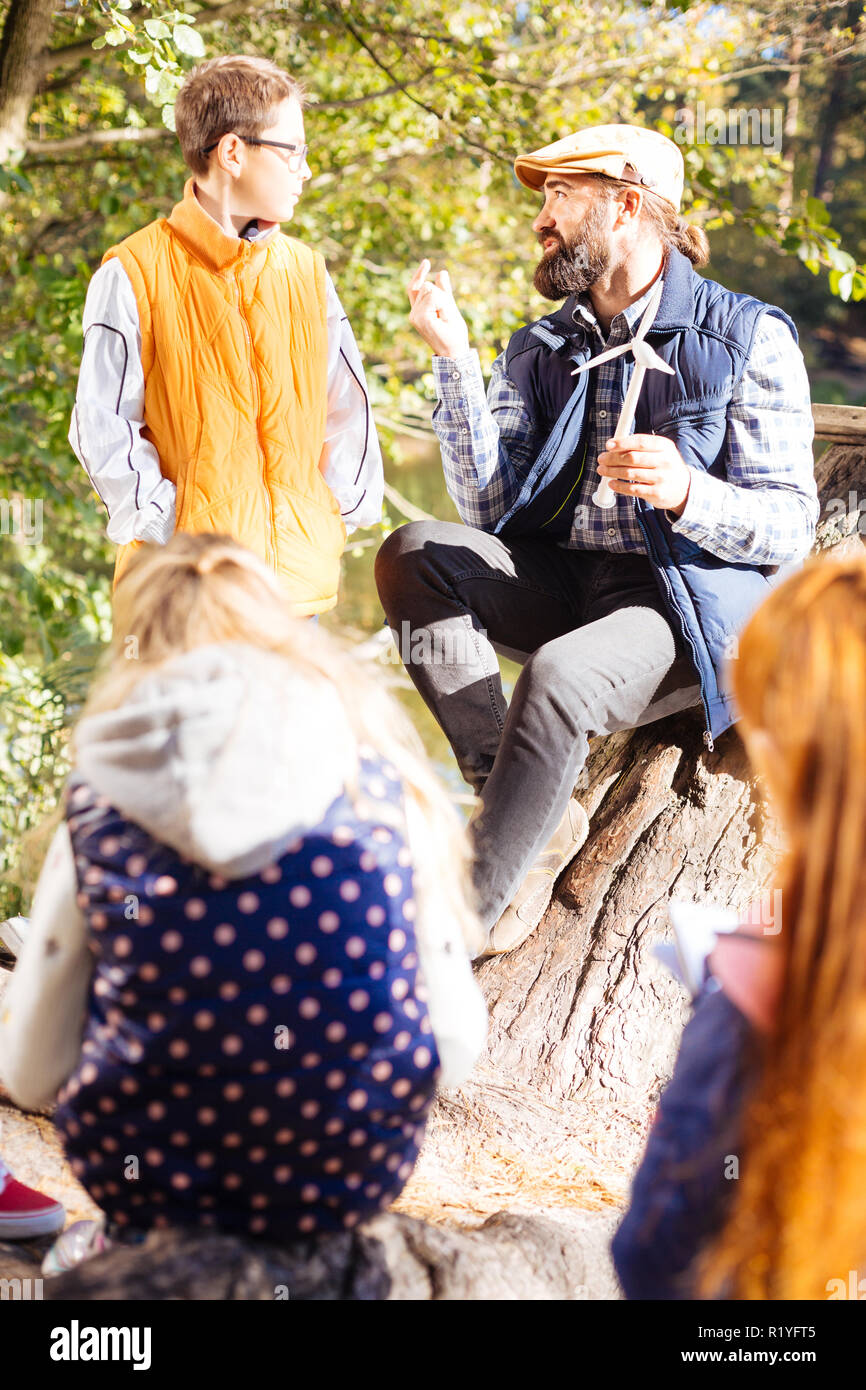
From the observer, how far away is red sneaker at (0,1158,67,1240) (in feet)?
5.21

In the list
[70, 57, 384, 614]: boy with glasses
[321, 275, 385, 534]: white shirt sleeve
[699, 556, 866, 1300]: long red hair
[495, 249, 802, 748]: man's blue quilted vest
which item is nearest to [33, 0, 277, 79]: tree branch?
[70, 57, 384, 614]: boy with glasses

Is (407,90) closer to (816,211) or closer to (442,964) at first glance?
(816,211)

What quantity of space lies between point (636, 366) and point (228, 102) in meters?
0.95

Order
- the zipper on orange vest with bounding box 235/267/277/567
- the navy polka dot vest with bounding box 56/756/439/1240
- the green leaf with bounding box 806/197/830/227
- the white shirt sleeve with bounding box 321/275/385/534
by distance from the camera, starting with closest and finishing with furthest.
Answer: the navy polka dot vest with bounding box 56/756/439/1240 < the zipper on orange vest with bounding box 235/267/277/567 < the white shirt sleeve with bounding box 321/275/385/534 < the green leaf with bounding box 806/197/830/227

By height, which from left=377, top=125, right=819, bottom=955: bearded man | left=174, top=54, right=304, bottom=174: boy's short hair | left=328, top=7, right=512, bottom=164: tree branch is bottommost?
left=377, top=125, right=819, bottom=955: bearded man

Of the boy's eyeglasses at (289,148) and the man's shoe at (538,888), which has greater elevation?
the boy's eyeglasses at (289,148)

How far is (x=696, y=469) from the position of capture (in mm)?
2311

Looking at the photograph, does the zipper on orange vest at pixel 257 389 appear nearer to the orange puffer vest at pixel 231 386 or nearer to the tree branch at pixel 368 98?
the orange puffer vest at pixel 231 386

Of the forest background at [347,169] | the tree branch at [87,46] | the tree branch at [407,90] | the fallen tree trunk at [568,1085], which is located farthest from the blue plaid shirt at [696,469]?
→ the tree branch at [87,46]

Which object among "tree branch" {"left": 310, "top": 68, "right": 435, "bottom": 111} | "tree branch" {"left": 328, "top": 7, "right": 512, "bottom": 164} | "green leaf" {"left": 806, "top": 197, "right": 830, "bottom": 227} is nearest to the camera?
"green leaf" {"left": 806, "top": 197, "right": 830, "bottom": 227}

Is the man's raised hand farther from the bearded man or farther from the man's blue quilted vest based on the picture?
the man's blue quilted vest

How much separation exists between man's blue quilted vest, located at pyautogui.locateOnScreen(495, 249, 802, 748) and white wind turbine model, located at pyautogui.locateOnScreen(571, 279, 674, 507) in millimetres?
22

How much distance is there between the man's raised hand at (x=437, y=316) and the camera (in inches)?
92.4

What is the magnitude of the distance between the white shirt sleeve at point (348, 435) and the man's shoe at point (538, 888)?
784 millimetres
